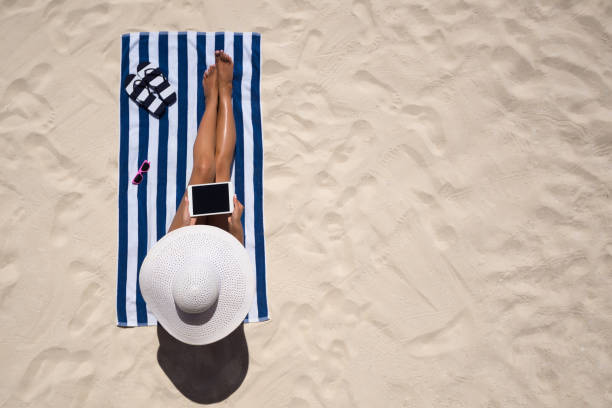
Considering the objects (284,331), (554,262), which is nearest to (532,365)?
(554,262)

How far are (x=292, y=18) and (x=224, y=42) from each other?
534 mm

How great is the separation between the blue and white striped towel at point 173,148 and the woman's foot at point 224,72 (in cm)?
7

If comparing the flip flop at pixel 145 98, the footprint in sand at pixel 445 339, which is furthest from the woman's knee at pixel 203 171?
the footprint in sand at pixel 445 339

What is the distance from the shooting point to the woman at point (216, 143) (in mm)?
2902

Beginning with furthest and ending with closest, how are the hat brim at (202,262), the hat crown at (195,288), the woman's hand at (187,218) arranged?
1. the woman's hand at (187,218)
2. the hat brim at (202,262)
3. the hat crown at (195,288)

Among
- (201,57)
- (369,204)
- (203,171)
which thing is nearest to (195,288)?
(203,171)

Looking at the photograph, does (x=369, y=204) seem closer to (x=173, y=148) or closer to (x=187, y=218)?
(x=187, y=218)

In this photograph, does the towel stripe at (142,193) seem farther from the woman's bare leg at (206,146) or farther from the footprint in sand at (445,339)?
the footprint in sand at (445,339)

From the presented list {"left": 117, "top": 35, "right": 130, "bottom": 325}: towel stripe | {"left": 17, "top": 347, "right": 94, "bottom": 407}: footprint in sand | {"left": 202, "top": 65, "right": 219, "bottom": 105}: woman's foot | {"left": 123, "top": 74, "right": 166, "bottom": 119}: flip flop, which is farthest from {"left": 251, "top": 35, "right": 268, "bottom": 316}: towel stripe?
{"left": 17, "top": 347, "right": 94, "bottom": 407}: footprint in sand

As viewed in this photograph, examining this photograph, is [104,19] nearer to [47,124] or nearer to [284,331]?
[47,124]

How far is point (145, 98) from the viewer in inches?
124

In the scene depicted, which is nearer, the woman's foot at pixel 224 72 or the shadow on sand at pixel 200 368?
the shadow on sand at pixel 200 368

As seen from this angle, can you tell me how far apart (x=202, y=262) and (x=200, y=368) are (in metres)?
1.03

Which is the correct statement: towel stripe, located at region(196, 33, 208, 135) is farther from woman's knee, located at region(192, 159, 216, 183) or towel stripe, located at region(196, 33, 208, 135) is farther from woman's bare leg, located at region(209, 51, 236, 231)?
woman's knee, located at region(192, 159, 216, 183)
